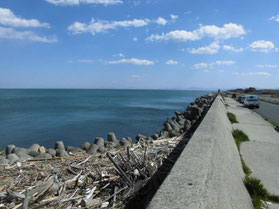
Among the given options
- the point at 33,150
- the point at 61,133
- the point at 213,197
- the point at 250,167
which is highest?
the point at 213,197

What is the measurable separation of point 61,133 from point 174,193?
17187 millimetres

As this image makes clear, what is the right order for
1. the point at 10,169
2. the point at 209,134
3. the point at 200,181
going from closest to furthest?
the point at 200,181 → the point at 209,134 → the point at 10,169

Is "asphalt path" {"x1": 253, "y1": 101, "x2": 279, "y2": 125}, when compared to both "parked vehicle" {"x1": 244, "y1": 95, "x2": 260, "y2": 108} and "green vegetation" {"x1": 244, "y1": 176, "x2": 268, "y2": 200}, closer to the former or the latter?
"parked vehicle" {"x1": 244, "y1": 95, "x2": 260, "y2": 108}

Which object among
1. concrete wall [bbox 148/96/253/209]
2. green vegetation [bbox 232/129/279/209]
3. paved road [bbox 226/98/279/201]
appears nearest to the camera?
concrete wall [bbox 148/96/253/209]

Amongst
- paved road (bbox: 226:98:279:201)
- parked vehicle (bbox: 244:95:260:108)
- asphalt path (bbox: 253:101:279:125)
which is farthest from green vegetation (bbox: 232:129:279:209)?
parked vehicle (bbox: 244:95:260:108)

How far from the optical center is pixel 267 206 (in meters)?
3.48

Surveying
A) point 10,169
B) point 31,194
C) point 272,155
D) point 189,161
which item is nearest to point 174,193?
point 189,161

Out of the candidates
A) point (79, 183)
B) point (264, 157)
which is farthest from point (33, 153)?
point (264, 157)

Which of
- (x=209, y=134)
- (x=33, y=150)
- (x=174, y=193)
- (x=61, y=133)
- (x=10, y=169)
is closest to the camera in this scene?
(x=174, y=193)

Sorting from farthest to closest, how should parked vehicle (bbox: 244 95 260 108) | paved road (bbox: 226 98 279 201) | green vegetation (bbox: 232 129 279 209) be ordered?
parked vehicle (bbox: 244 95 260 108) → paved road (bbox: 226 98 279 201) → green vegetation (bbox: 232 129 279 209)

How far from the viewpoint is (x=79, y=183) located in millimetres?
3730

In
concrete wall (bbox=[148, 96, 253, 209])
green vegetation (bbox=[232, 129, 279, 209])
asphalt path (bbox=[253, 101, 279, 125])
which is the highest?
concrete wall (bbox=[148, 96, 253, 209])

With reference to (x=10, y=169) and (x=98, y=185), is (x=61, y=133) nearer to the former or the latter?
(x=10, y=169)

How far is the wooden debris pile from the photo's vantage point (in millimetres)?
3064
